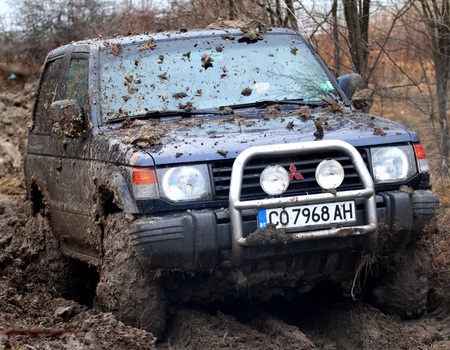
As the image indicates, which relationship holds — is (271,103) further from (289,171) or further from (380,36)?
(380,36)

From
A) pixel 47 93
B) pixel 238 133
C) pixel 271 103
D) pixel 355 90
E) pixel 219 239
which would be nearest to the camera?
pixel 219 239

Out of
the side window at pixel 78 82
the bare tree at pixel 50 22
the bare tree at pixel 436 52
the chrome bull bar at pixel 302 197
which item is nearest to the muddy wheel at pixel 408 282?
the chrome bull bar at pixel 302 197

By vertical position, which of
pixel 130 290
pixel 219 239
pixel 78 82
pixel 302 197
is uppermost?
pixel 78 82

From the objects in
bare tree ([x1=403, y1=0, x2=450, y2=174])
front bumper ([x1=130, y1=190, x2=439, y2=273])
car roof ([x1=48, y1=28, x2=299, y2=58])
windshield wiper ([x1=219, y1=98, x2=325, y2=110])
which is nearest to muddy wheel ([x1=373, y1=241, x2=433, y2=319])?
front bumper ([x1=130, y1=190, x2=439, y2=273])

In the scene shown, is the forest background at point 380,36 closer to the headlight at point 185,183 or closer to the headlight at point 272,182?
the headlight at point 272,182

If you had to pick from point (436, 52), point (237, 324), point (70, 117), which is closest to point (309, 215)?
point (237, 324)

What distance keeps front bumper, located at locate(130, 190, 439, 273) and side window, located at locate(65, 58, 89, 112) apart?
1.50 meters

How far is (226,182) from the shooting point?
209 inches

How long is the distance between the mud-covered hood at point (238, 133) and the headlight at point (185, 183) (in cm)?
6

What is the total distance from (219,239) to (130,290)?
2.09ft

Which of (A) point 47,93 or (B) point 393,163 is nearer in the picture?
(B) point 393,163

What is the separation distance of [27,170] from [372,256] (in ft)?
10.6

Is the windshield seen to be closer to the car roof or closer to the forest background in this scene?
the car roof

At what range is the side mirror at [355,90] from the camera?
270 inches
